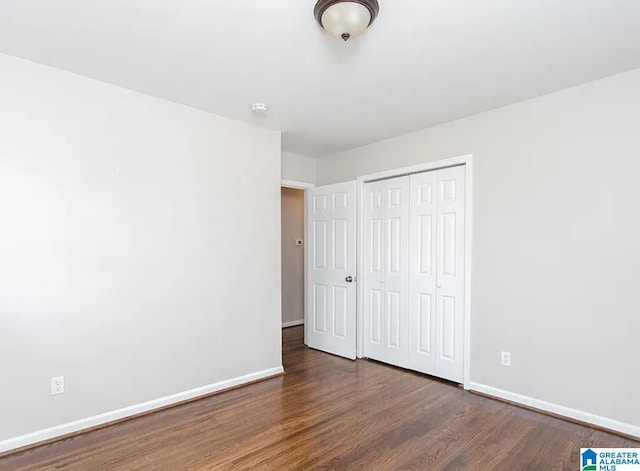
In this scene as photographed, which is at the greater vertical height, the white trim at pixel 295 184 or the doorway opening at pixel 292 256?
the white trim at pixel 295 184

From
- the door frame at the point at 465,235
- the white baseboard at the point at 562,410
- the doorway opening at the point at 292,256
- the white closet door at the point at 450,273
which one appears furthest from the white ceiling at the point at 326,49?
the doorway opening at the point at 292,256

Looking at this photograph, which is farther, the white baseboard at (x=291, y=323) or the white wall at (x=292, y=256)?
the white wall at (x=292, y=256)

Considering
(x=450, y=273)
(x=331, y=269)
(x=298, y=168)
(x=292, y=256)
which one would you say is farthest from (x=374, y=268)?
(x=292, y=256)

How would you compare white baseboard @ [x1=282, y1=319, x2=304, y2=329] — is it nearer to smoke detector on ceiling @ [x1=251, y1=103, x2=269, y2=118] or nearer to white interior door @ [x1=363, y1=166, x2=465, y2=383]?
white interior door @ [x1=363, y1=166, x2=465, y2=383]

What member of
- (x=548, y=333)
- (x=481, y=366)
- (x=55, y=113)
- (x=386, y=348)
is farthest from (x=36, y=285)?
(x=548, y=333)

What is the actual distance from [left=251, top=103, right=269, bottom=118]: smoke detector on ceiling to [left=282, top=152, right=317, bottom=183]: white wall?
4.25 feet

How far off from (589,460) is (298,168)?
3.91 m

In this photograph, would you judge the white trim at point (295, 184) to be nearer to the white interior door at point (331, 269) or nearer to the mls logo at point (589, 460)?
the white interior door at point (331, 269)

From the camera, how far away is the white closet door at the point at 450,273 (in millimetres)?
3473

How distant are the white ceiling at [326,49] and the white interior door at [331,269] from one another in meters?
1.50

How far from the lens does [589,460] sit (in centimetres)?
222

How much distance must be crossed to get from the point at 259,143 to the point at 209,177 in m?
0.67

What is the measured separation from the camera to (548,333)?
2900mm

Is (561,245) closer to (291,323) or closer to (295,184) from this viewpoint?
(295,184)
